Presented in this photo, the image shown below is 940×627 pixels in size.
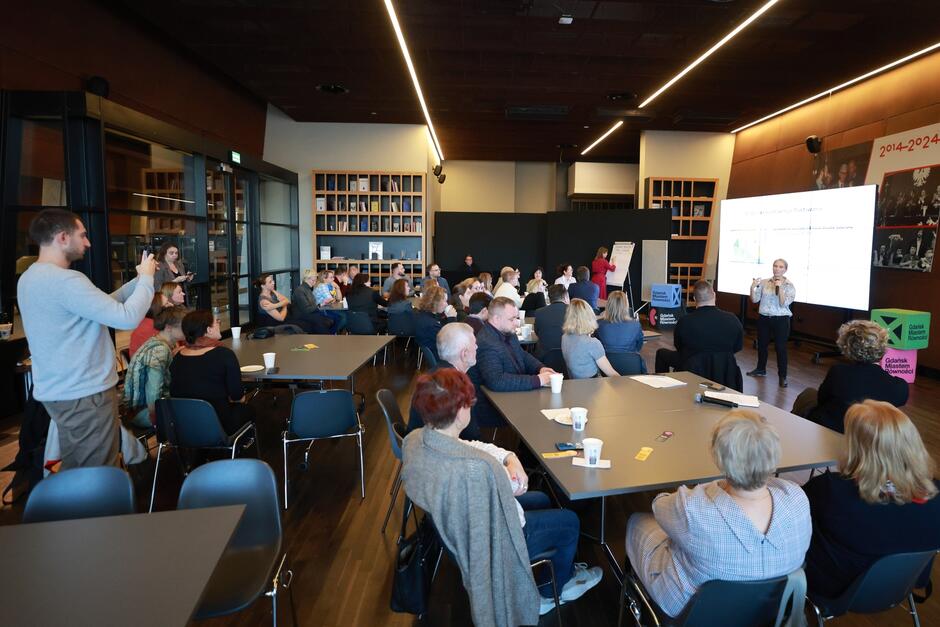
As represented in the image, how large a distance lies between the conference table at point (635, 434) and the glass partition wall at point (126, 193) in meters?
4.46

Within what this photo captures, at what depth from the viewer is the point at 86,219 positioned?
5.20 m

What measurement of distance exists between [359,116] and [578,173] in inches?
284

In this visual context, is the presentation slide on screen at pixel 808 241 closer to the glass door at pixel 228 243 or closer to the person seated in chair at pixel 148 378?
the person seated in chair at pixel 148 378

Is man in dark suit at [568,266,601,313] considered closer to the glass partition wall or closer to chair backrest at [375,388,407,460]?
chair backrest at [375,388,407,460]

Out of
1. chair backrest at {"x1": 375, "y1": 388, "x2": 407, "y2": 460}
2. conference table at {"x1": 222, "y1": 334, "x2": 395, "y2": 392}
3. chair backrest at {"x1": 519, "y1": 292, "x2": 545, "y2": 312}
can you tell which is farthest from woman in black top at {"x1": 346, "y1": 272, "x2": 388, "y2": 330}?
chair backrest at {"x1": 375, "y1": 388, "x2": 407, "y2": 460}

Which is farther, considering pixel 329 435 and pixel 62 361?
pixel 329 435

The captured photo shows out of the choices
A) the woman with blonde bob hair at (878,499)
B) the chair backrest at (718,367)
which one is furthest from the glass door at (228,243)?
the woman with blonde bob hair at (878,499)

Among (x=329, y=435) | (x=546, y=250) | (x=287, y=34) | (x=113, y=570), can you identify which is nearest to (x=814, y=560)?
(x=113, y=570)

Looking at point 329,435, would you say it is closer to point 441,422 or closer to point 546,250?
point 441,422

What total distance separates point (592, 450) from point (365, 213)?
31.4 feet

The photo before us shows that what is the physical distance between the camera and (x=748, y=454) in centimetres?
177

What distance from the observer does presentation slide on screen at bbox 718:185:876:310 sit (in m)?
7.55

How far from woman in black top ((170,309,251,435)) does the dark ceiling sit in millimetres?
3864

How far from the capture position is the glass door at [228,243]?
7.97 m
